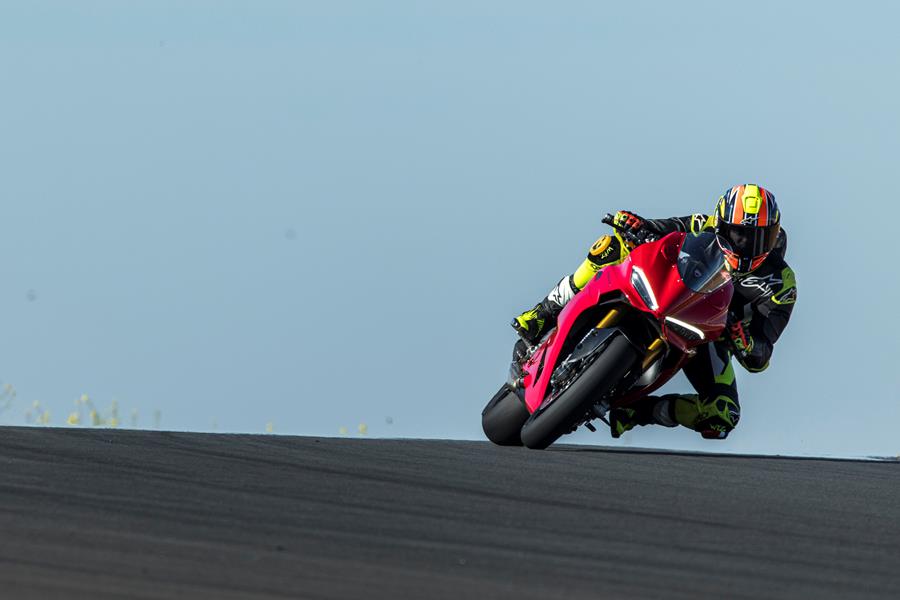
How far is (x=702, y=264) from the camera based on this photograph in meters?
9.42

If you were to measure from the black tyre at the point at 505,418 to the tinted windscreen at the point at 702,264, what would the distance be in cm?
146

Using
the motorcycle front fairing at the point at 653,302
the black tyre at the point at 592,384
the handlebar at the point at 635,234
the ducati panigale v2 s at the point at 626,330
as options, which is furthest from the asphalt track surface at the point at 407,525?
the handlebar at the point at 635,234

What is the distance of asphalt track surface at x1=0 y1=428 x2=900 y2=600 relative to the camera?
4.72m

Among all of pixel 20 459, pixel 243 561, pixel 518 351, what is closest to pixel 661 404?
pixel 518 351

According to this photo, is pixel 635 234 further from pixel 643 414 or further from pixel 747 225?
pixel 643 414

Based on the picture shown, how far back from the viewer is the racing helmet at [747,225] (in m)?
10.2

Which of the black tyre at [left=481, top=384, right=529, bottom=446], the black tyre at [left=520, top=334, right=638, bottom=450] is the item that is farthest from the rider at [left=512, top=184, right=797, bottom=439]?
the black tyre at [left=520, top=334, right=638, bottom=450]

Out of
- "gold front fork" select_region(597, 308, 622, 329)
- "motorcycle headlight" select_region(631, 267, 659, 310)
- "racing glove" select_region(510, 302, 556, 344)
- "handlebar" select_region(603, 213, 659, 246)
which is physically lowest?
"gold front fork" select_region(597, 308, 622, 329)

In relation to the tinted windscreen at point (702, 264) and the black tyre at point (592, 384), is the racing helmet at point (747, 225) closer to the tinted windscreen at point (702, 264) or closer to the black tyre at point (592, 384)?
the tinted windscreen at point (702, 264)

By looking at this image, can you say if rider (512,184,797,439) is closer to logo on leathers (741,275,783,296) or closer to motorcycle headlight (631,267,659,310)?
logo on leathers (741,275,783,296)

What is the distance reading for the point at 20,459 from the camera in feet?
23.8

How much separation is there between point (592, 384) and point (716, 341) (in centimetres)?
167

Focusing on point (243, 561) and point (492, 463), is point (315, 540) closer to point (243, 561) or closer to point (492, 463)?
point (243, 561)

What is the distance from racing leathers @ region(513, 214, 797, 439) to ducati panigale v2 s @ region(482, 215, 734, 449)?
545mm
